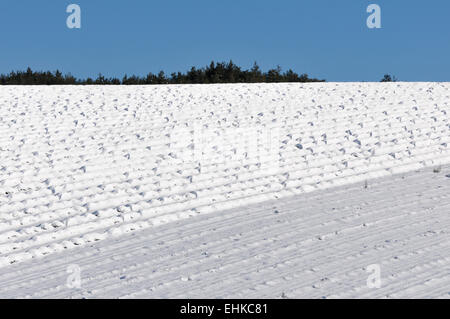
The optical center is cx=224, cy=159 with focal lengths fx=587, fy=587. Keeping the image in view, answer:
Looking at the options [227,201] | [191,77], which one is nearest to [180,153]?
[227,201]

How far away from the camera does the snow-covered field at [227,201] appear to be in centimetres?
576

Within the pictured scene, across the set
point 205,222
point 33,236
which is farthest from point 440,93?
point 33,236

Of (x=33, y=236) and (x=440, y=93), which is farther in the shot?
(x=440, y=93)

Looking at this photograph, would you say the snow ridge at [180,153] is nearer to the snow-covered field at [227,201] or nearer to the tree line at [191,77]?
the snow-covered field at [227,201]

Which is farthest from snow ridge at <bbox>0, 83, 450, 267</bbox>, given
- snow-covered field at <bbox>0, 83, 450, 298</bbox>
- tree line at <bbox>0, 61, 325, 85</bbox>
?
tree line at <bbox>0, 61, 325, 85</bbox>

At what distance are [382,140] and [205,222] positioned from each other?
589cm

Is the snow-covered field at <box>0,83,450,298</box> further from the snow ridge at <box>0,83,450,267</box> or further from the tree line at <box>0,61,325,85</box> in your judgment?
the tree line at <box>0,61,325,85</box>

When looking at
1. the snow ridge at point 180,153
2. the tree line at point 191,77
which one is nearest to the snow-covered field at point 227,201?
the snow ridge at point 180,153

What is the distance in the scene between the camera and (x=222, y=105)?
17688mm

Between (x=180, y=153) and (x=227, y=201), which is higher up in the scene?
(x=180, y=153)

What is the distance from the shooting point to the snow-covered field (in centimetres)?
576

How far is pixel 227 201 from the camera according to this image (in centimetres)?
859

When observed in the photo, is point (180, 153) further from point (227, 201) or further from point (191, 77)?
point (191, 77)
